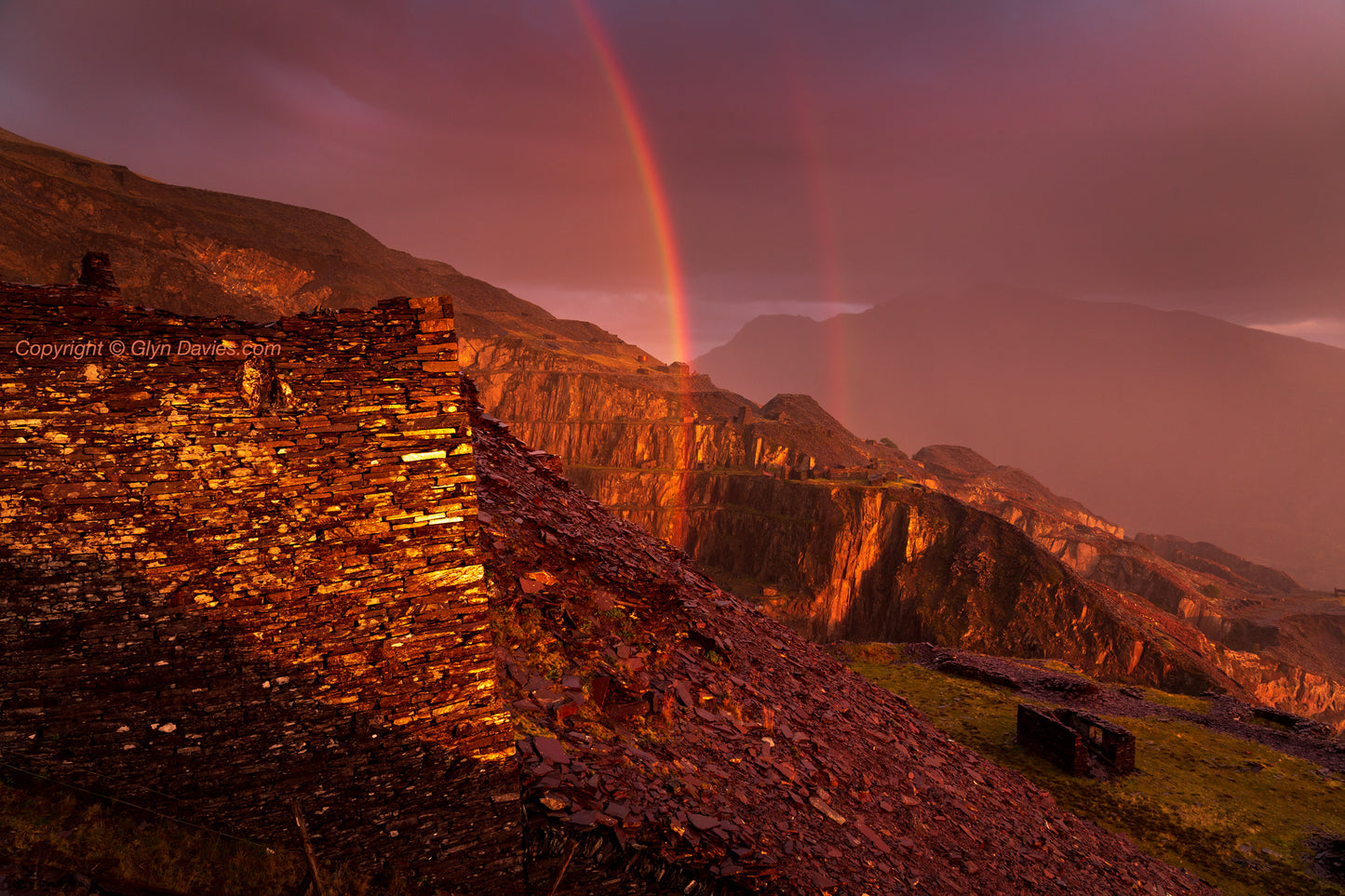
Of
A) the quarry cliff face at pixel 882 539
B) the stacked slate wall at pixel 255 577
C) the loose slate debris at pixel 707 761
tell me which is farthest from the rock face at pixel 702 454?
the stacked slate wall at pixel 255 577

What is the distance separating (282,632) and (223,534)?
3.22ft

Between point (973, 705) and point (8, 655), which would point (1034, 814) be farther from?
point (8, 655)

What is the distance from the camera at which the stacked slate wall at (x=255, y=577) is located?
456 centimetres

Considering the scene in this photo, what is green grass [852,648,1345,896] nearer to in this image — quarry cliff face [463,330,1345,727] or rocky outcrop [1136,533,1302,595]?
quarry cliff face [463,330,1345,727]

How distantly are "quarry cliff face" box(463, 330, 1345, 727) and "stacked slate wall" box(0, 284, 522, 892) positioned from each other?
2369 inches

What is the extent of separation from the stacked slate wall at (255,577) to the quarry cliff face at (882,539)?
6018 centimetres

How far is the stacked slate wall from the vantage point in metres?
4.56

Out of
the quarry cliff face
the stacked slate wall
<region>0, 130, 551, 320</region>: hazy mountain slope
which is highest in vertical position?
<region>0, 130, 551, 320</region>: hazy mountain slope

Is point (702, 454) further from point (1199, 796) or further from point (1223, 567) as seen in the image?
point (1223, 567)

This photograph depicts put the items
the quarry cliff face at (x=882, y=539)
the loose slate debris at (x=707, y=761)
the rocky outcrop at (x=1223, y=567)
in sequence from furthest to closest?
the rocky outcrop at (x=1223, y=567) → the quarry cliff face at (x=882, y=539) → the loose slate debris at (x=707, y=761)
